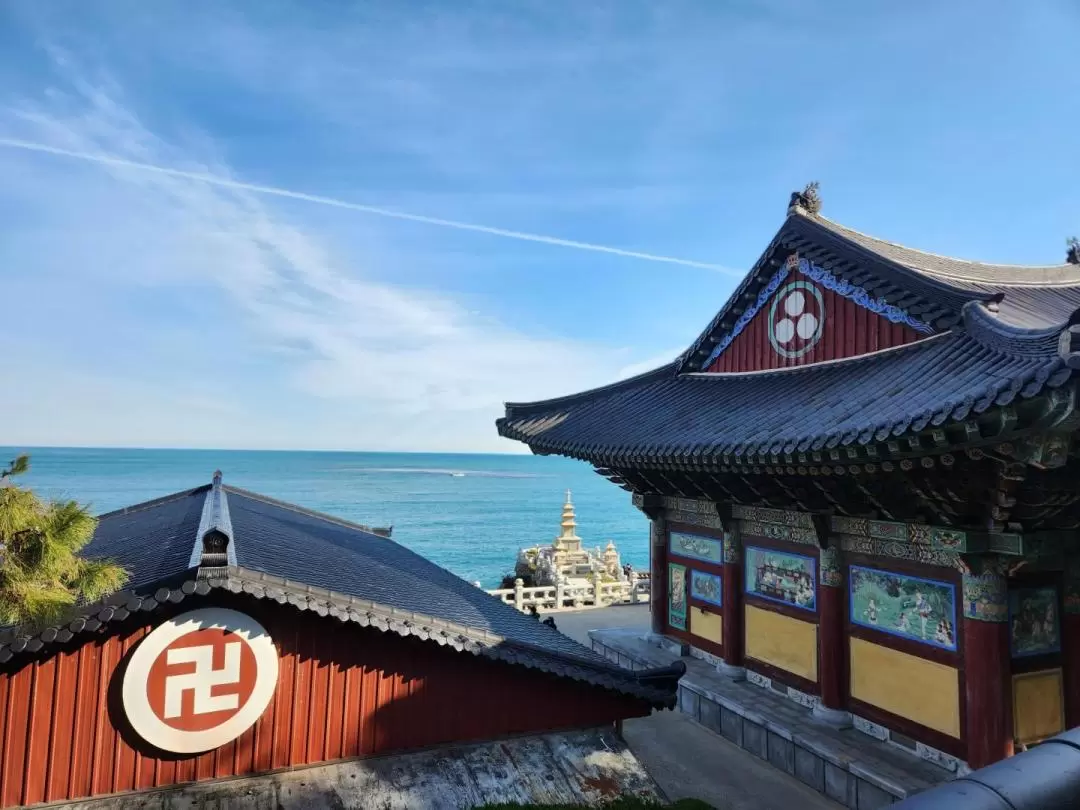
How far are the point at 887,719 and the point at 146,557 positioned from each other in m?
11.1

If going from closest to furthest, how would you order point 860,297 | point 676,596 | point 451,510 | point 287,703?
1. point 287,703
2. point 860,297
3. point 676,596
4. point 451,510

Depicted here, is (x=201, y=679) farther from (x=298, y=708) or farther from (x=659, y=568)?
(x=659, y=568)

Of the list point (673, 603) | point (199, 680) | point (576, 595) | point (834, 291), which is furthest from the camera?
point (576, 595)

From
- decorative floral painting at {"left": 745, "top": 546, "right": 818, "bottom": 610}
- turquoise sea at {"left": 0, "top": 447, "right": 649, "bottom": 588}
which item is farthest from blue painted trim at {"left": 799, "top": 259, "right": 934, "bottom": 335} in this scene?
turquoise sea at {"left": 0, "top": 447, "right": 649, "bottom": 588}

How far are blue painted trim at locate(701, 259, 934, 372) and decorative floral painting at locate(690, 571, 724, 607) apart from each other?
4.78 metres

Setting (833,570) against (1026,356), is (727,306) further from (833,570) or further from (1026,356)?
(1026,356)

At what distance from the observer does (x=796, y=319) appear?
501 inches

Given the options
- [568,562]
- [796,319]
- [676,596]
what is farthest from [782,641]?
[568,562]

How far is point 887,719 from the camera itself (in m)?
9.98

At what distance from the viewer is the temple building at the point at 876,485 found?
741 centimetres

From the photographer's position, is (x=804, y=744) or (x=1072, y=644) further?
(x=804, y=744)

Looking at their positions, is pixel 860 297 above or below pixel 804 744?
above

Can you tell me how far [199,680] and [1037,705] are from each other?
10.5 m

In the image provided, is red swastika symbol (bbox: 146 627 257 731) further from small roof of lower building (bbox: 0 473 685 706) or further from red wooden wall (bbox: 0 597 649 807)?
small roof of lower building (bbox: 0 473 685 706)
